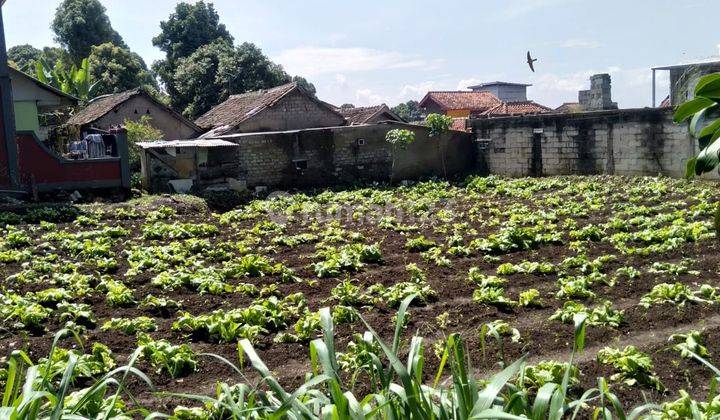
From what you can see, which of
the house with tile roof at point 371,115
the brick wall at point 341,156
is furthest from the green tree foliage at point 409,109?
the brick wall at point 341,156

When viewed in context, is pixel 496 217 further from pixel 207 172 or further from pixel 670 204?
pixel 207 172

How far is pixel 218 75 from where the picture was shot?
40406 mm

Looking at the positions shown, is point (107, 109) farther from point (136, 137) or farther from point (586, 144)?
point (586, 144)

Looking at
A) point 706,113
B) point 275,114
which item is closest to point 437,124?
point 275,114

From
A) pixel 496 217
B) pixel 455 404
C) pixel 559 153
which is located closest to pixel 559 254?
pixel 496 217

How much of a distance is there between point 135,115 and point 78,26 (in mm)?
20495

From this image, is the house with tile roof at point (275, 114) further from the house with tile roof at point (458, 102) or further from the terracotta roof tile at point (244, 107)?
the house with tile roof at point (458, 102)

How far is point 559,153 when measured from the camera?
23219 millimetres

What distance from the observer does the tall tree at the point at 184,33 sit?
150 feet

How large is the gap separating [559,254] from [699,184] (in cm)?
896

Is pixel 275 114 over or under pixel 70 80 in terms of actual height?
under

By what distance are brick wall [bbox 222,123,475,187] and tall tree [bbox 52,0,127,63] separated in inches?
1127

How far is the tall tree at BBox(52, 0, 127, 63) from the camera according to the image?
1832 inches

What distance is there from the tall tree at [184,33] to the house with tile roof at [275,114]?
16.4 metres
